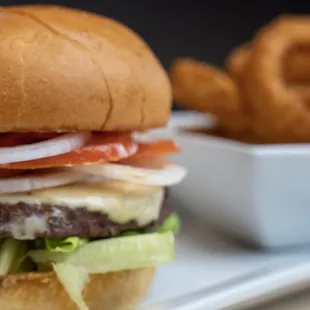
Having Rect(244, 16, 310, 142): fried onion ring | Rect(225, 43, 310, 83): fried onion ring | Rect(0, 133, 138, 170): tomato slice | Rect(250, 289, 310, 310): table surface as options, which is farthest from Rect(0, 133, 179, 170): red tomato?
Rect(225, 43, 310, 83): fried onion ring

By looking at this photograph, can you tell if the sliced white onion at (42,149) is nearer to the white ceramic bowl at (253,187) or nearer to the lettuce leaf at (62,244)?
the lettuce leaf at (62,244)

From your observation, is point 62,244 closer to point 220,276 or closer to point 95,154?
point 95,154

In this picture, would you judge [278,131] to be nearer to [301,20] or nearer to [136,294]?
[301,20]

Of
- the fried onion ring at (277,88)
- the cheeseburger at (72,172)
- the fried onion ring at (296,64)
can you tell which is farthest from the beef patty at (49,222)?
the fried onion ring at (296,64)

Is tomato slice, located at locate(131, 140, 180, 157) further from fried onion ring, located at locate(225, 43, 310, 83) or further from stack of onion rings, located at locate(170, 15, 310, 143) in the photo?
fried onion ring, located at locate(225, 43, 310, 83)

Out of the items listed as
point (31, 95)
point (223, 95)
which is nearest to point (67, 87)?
point (31, 95)
